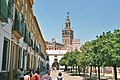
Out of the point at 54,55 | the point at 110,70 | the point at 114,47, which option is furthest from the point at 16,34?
the point at 54,55

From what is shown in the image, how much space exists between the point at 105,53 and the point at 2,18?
9.60m

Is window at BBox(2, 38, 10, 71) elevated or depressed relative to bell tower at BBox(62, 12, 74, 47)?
depressed

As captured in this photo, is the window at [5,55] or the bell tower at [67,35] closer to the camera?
the window at [5,55]

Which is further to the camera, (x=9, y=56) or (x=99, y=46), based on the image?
(x=99, y=46)

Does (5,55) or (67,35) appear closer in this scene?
(5,55)

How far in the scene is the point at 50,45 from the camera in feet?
486

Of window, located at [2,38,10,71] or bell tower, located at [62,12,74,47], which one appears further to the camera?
bell tower, located at [62,12,74,47]

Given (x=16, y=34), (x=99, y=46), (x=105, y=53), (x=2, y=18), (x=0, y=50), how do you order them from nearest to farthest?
1. (x=2, y=18)
2. (x=0, y=50)
3. (x=16, y=34)
4. (x=105, y=53)
5. (x=99, y=46)

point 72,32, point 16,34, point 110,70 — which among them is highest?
point 72,32

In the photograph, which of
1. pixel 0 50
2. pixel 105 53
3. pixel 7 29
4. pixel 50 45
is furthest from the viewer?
pixel 50 45

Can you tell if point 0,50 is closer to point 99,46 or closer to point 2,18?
point 2,18

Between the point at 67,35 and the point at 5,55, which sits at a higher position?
the point at 67,35

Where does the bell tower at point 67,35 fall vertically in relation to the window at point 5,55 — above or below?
above

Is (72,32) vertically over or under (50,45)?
over
